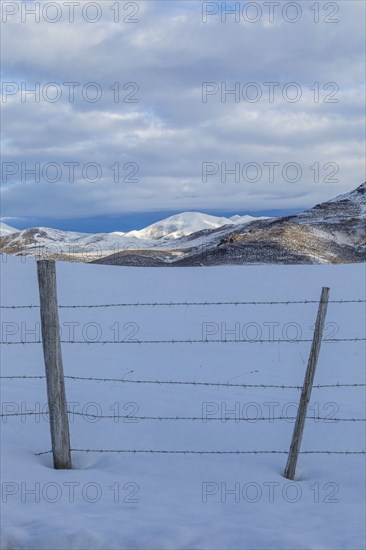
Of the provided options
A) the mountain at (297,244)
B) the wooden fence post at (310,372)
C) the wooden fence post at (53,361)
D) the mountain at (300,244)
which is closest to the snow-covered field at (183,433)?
the wooden fence post at (53,361)

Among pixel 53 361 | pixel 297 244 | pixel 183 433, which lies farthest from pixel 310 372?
pixel 297 244

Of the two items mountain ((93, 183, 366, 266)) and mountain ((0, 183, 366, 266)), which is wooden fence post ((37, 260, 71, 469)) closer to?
mountain ((0, 183, 366, 266))

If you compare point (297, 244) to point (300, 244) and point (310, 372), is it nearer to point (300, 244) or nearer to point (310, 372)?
point (300, 244)

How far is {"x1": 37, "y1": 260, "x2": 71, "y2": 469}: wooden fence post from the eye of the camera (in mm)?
5641

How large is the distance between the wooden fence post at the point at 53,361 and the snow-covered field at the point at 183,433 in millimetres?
194

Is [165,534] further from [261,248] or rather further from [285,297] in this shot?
[261,248]

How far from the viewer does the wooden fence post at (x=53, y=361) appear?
5641 millimetres

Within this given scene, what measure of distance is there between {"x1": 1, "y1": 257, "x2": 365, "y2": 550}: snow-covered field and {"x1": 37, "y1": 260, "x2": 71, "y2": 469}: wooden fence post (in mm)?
194

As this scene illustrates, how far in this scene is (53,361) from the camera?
18.8 ft

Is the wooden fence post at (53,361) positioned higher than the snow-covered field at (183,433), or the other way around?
the wooden fence post at (53,361)

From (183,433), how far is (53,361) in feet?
6.47

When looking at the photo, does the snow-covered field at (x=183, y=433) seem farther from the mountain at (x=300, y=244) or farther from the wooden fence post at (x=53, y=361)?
the mountain at (x=300, y=244)

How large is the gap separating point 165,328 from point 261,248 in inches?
656

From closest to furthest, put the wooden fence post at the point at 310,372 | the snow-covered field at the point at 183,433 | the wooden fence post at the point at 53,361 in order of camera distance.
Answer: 1. the snow-covered field at the point at 183,433
2. the wooden fence post at the point at 53,361
3. the wooden fence post at the point at 310,372
